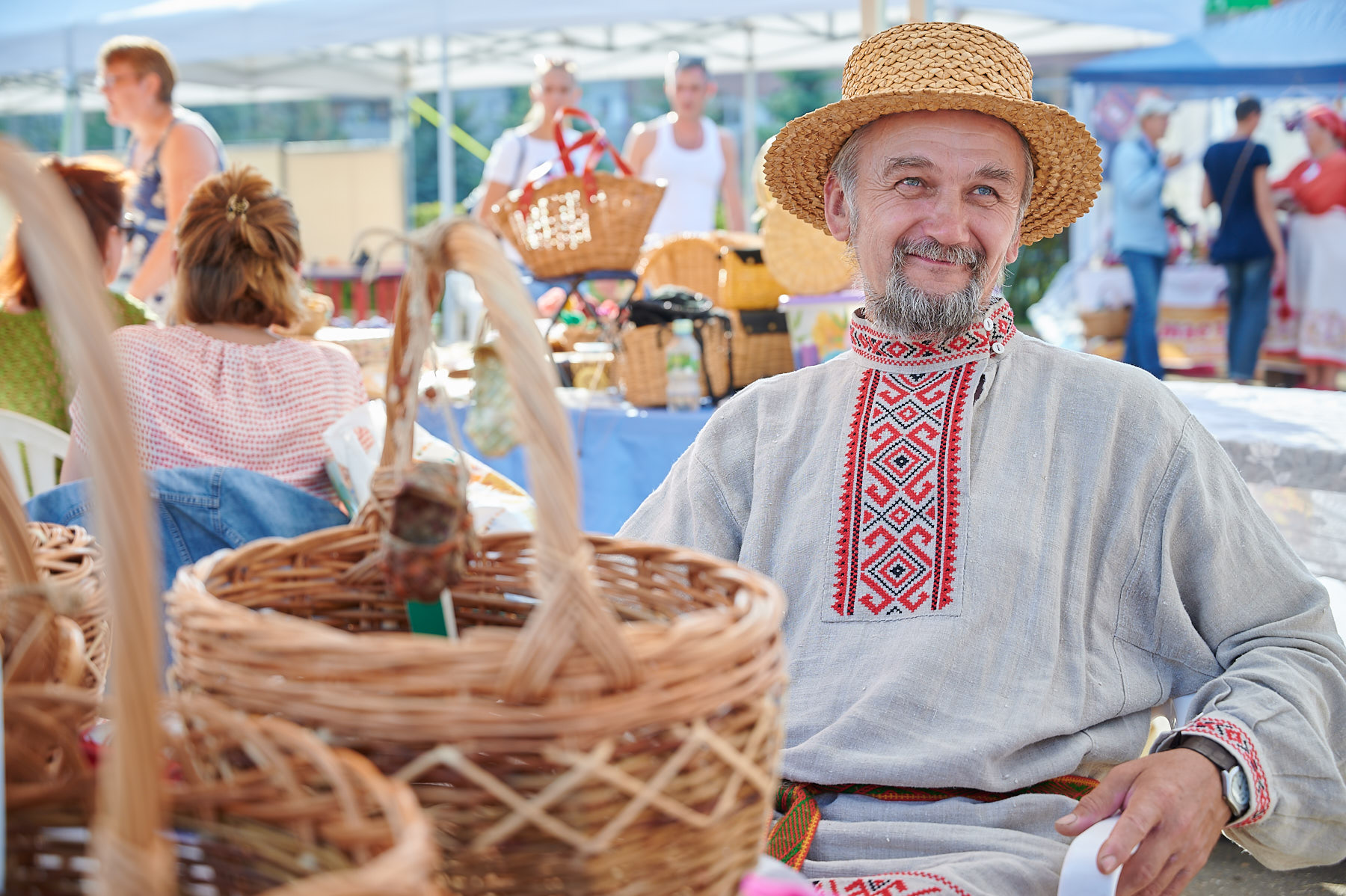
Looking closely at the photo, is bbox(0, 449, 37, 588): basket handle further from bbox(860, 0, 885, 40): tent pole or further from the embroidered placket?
bbox(860, 0, 885, 40): tent pole

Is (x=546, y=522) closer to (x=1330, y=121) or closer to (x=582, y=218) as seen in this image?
(x=582, y=218)

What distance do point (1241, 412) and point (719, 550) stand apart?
6.00 ft

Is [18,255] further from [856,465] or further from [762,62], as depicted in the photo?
[762,62]

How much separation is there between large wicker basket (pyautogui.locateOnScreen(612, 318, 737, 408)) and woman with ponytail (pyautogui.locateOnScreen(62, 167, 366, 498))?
1026mm

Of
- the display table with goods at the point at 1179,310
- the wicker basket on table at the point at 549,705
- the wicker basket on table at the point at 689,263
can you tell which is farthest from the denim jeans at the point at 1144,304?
the wicker basket on table at the point at 549,705

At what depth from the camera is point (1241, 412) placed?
2.90 metres

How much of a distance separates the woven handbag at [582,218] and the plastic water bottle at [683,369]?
49 centimetres

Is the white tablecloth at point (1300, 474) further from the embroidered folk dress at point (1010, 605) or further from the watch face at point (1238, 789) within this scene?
the watch face at point (1238, 789)

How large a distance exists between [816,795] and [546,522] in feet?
3.00

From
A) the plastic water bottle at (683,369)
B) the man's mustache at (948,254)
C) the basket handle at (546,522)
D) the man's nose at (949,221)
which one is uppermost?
the man's nose at (949,221)

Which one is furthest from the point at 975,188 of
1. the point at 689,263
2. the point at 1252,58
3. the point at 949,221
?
the point at 1252,58

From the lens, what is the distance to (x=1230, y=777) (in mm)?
1308

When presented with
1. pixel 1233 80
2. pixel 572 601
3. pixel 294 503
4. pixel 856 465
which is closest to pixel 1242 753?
pixel 856 465

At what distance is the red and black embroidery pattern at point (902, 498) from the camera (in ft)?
5.02
